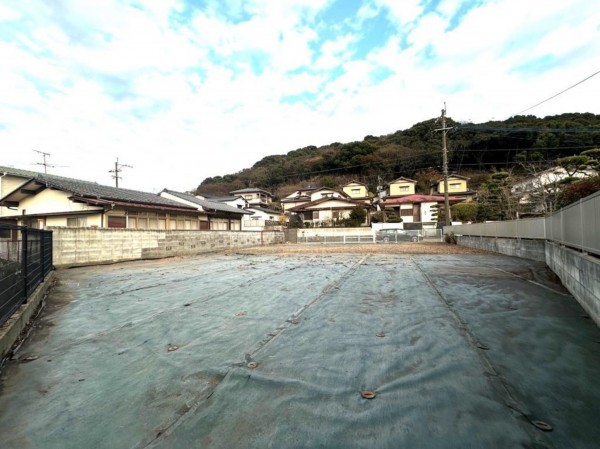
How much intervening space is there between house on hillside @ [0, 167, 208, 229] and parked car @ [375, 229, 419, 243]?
47.5ft

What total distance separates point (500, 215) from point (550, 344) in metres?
26.0

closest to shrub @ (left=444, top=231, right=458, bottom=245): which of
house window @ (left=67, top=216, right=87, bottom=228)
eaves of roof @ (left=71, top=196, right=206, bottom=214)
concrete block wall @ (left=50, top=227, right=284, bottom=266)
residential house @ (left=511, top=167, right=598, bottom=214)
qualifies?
residential house @ (left=511, top=167, right=598, bottom=214)

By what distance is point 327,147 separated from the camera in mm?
72688

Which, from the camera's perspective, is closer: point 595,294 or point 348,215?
point 595,294

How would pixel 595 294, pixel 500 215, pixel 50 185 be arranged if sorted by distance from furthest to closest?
1. pixel 500 215
2. pixel 50 185
3. pixel 595 294

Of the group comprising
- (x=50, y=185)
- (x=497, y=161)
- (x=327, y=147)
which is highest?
(x=327, y=147)

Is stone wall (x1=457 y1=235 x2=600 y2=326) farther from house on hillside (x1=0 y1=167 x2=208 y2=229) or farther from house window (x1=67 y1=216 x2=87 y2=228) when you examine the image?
house window (x1=67 y1=216 x2=87 y2=228)

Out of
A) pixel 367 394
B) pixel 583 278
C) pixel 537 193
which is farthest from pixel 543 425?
pixel 537 193

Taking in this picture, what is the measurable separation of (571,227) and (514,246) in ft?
20.8

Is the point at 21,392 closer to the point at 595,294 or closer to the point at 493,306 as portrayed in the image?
the point at 493,306

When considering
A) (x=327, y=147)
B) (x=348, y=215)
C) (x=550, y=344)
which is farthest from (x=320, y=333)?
(x=327, y=147)

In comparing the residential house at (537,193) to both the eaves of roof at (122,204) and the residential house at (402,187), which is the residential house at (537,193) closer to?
the eaves of roof at (122,204)

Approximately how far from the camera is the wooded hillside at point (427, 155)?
1544 inches

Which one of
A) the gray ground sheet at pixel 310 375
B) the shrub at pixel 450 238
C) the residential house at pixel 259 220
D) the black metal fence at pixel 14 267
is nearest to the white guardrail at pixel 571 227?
the gray ground sheet at pixel 310 375
